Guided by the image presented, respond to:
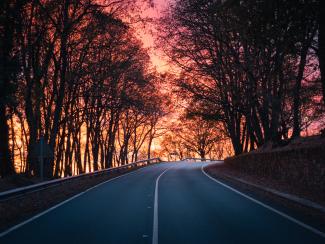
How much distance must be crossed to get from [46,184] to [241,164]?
53.9 ft

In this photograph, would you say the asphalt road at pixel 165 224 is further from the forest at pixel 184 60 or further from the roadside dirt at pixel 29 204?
the forest at pixel 184 60

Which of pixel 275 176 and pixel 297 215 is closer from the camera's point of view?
pixel 297 215

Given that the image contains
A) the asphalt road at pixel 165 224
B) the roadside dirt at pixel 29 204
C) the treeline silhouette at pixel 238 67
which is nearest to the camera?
the asphalt road at pixel 165 224

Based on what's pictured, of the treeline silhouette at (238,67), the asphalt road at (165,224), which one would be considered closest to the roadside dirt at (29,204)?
the asphalt road at (165,224)

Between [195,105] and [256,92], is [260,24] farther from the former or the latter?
[195,105]

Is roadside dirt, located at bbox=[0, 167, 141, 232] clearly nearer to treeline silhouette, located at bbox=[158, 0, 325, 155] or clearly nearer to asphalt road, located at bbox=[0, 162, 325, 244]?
asphalt road, located at bbox=[0, 162, 325, 244]

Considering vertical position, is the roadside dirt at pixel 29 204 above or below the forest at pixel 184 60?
below

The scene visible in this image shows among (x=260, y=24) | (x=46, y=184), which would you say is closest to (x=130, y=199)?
(x=46, y=184)

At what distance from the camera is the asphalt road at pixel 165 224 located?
8.86 meters

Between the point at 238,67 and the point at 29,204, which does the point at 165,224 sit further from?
the point at 238,67

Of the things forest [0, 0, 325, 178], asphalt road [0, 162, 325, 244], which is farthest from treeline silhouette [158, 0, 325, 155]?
asphalt road [0, 162, 325, 244]

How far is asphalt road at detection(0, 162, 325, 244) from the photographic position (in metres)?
8.86

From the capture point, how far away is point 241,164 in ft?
98.7

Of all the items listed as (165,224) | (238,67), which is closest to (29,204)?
(165,224)
